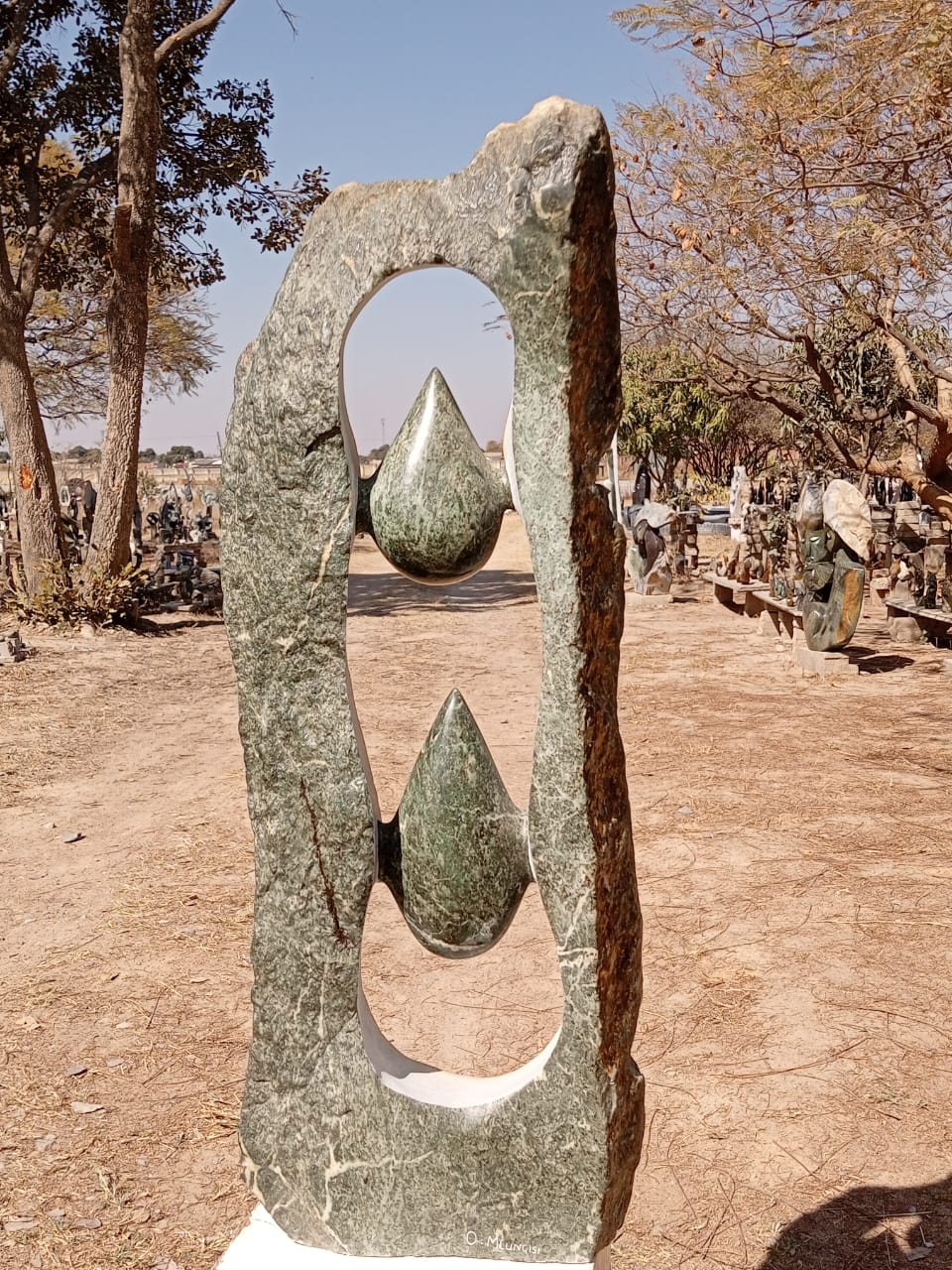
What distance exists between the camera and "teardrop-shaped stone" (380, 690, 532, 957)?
222 cm

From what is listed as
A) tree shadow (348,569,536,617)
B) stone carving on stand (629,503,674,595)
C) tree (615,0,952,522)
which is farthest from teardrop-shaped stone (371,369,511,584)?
stone carving on stand (629,503,674,595)

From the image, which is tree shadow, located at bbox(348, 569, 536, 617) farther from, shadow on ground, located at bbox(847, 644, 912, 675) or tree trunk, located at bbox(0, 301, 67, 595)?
shadow on ground, located at bbox(847, 644, 912, 675)

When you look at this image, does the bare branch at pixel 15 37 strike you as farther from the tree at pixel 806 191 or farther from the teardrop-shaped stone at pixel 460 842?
the teardrop-shaped stone at pixel 460 842

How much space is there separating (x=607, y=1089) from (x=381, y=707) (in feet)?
22.4

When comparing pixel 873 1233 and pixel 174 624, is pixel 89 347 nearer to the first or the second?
pixel 174 624

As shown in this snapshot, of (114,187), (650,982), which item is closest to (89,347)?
(114,187)

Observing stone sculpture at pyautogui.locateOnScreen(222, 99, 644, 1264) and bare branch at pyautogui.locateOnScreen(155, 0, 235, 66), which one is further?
bare branch at pyautogui.locateOnScreen(155, 0, 235, 66)

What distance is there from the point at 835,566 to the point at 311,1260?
818cm

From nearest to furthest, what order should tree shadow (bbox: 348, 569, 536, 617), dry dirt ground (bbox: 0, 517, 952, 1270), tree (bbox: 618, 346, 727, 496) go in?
1. dry dirt ground (bbox: 0, 517, 952, 1270)
2. tree shadow (bbox: 348, 569, 536, 617)
3. tree (bbox: 618, 346, 727, 496)

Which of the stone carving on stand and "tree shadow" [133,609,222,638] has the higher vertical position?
the stone carving on stand

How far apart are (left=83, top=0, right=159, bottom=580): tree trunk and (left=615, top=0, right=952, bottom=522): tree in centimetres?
509

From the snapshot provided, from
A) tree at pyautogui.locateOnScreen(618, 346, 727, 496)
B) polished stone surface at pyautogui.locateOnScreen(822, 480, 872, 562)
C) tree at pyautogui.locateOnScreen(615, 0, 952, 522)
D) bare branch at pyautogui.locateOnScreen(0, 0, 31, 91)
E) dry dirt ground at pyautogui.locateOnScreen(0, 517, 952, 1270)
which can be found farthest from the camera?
tree at pyautogui.locateOnScreen(618, 346, 727, 496)

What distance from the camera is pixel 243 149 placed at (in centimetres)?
1352

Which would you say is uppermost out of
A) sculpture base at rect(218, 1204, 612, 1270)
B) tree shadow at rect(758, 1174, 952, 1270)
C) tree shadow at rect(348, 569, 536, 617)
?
tree shadow at rect(348, 569, 536, 617)
